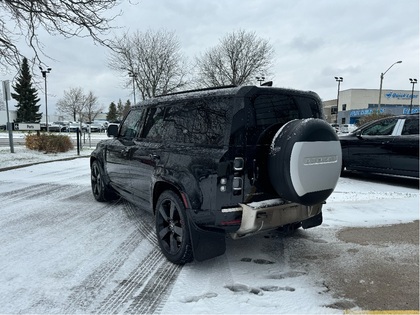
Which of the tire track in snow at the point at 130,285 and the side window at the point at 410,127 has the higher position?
the side window at the point at 410,127

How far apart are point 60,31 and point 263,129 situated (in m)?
8.69

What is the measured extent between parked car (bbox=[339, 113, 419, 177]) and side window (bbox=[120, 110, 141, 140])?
5850 mm

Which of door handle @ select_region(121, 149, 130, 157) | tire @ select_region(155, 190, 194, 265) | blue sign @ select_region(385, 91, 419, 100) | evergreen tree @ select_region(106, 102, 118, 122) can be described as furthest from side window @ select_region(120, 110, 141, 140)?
blue sign @ select_region(385, 91, 419, 100)

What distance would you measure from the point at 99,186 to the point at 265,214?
12.8ft

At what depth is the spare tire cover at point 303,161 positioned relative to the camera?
9.45 feet

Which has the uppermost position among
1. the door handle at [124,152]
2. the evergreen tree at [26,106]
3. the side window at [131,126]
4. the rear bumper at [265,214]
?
the evergreen tree at [26,106]

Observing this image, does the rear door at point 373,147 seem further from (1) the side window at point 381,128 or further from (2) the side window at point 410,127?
(2) the side window at point 410,127

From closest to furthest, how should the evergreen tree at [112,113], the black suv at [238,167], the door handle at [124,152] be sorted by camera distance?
the black suv at [238,167] → the door handle at [124,152] → the evergreen tree at [112,113]

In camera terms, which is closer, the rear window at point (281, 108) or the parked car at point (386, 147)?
the rear window at point (281, 108)

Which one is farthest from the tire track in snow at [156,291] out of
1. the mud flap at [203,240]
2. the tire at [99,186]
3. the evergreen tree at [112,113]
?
the evergreen tree at [112,113]

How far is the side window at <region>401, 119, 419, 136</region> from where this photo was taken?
702 centimetres

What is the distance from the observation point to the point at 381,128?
7.76 m

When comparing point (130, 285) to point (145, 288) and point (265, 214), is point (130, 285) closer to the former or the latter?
point (145, 288)

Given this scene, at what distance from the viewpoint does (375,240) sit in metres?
4.24
